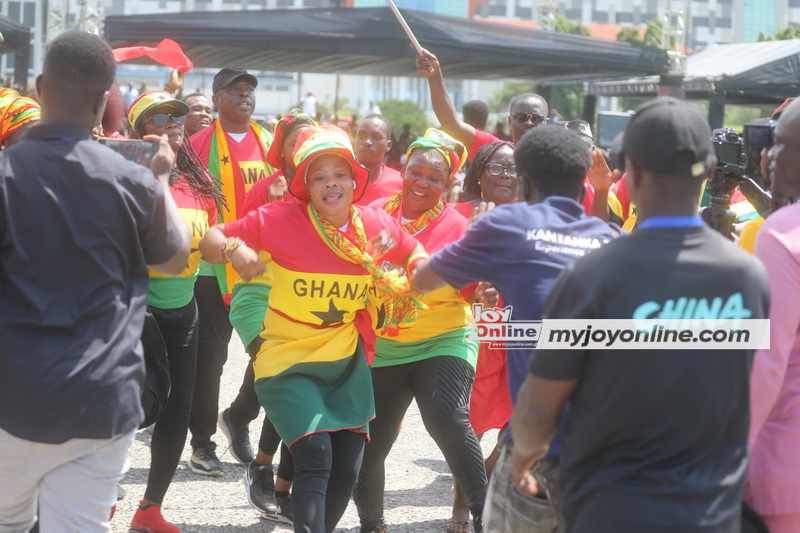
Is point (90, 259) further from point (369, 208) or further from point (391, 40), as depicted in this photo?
point (391, 40)

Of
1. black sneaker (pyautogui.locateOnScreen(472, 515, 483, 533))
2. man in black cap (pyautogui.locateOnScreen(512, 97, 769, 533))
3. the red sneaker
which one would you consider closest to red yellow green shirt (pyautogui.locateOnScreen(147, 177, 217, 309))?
the red sneaker

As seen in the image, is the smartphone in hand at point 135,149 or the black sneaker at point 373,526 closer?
the smartphone in hand at point 135,149

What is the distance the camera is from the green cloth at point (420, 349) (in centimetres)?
494

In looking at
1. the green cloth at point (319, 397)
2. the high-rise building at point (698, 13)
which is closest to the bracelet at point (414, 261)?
the green cloth at point (319, 397)

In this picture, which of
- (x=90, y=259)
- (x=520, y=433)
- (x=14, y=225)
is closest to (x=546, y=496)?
(x=520, y=433)

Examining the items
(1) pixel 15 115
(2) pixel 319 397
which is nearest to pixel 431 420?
(2) pixel 319 397

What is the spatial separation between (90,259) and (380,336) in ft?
7.31

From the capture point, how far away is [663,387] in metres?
2.38

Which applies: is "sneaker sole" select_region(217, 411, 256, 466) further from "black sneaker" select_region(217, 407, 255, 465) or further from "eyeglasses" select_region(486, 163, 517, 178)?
"eyeglasses" select_region(486, 163, 517, 178)

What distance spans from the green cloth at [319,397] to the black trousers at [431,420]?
0.43m

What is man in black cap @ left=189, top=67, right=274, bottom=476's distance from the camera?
6.08m

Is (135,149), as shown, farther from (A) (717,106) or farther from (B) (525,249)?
(A) (717,106)

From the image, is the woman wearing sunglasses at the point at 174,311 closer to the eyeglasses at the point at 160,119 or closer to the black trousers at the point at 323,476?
the eyeglasses at the point at 160,119

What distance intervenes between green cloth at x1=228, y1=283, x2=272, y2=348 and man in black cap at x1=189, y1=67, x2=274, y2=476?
29cm
